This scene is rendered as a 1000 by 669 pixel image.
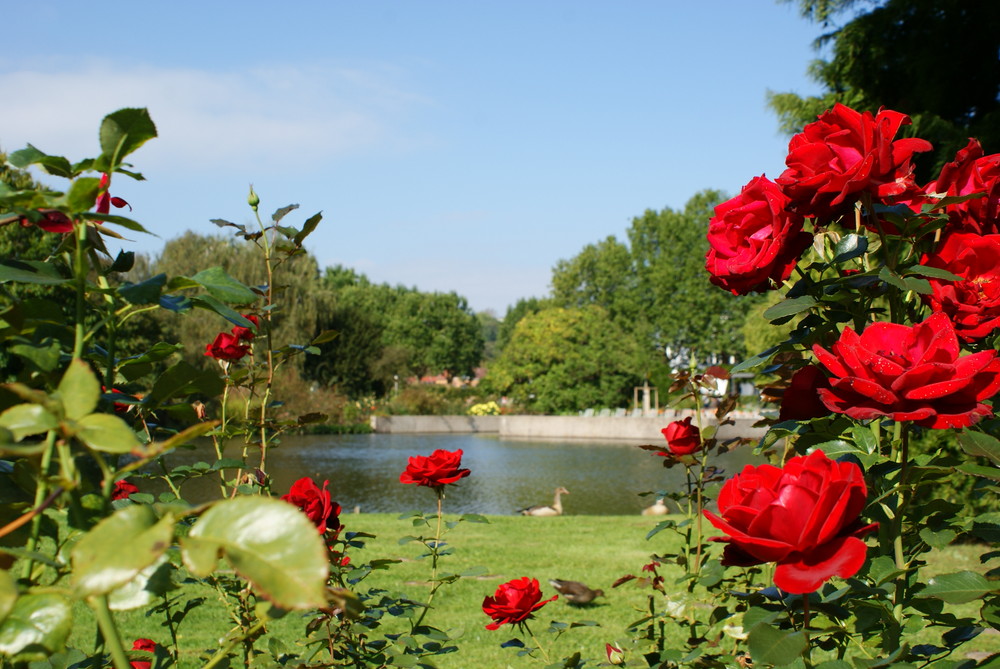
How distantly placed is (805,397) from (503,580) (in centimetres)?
456

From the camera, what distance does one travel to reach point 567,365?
36125mm

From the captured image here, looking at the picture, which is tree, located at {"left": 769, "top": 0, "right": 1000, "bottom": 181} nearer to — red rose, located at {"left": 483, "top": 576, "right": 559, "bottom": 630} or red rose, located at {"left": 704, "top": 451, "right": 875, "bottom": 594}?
red rose, located at {"left": 483, "top": 576, "right": 559, "bottom": 630}

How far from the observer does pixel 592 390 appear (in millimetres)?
35656

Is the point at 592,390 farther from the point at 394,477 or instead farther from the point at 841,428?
the point at 841,428

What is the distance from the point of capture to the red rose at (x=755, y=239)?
1168 millimetres

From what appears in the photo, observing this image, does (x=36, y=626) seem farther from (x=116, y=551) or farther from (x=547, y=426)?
(x=547, y=426)

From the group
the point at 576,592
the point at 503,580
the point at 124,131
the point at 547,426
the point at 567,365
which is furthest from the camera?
the point at 567,365

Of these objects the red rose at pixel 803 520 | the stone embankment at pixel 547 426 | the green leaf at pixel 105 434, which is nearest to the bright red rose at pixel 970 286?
the red rose at pixel 803 520

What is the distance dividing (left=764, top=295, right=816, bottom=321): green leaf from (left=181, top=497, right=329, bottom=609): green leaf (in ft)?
2.65

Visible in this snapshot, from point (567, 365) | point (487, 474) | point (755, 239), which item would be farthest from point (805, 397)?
point (567, 365)

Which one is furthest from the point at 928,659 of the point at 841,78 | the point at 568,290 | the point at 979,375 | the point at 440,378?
the point at 440,378

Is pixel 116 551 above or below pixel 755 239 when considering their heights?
below

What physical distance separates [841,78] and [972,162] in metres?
7.46

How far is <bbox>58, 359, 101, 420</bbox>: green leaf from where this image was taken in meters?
0.59
